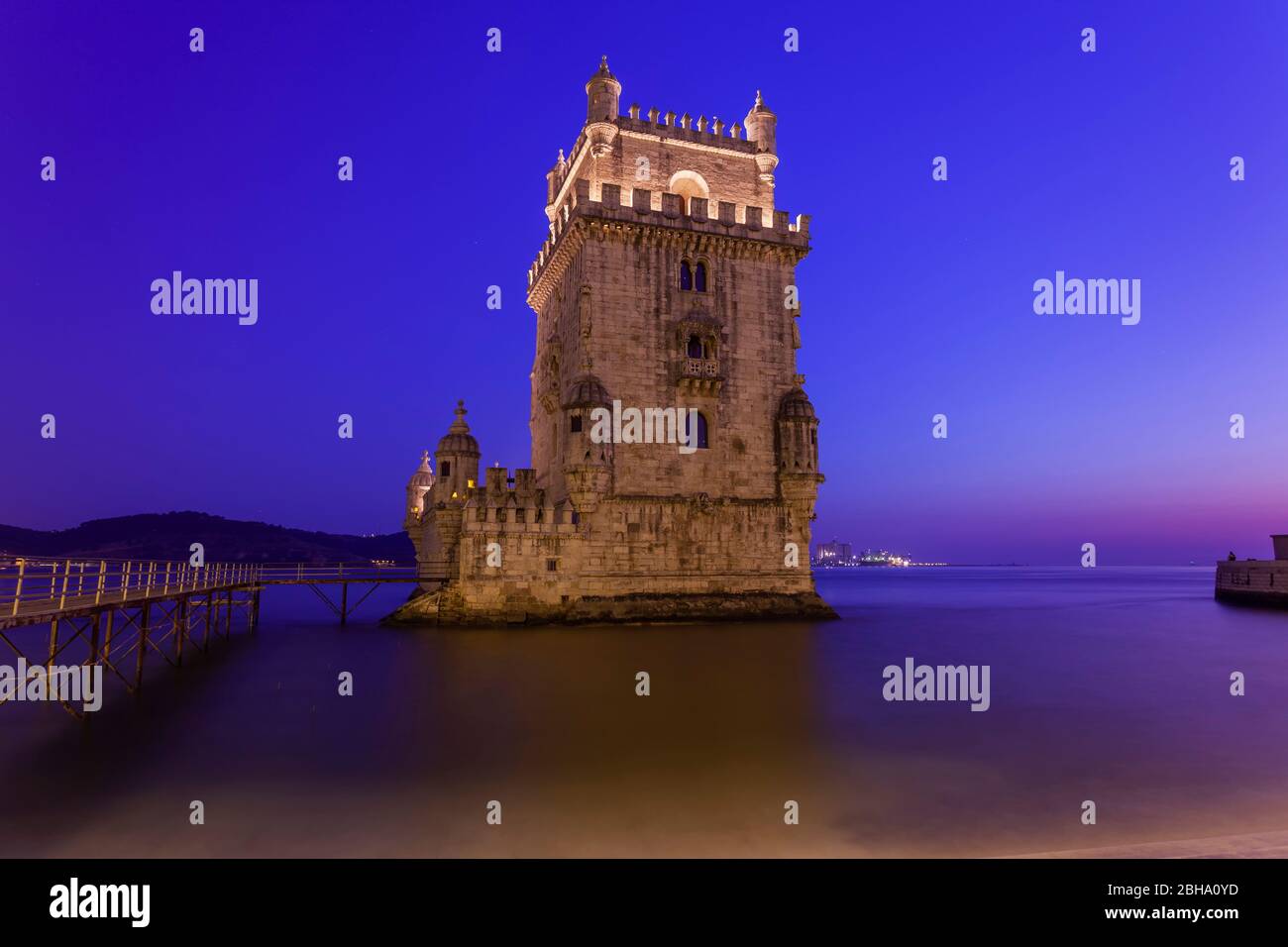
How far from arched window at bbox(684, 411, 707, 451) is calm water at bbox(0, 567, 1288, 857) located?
10.2 m

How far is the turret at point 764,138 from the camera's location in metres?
34.7

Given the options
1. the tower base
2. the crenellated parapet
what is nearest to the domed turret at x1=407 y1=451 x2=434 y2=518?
the tower base

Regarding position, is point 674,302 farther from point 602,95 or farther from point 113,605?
point 113,605

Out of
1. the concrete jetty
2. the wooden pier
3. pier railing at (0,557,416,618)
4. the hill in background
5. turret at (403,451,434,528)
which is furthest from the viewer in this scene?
the hill in background

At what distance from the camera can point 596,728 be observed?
14.2 metres

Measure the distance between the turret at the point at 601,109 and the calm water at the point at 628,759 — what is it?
2239 cm

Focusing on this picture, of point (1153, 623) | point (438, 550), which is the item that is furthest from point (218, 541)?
point (1153, 623)

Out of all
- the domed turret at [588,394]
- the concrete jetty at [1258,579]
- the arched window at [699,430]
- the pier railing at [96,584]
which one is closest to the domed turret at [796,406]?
the arched window at [699,430]

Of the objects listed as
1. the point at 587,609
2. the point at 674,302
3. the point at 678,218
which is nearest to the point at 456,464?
the point at 587,609

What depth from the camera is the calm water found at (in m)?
8.88

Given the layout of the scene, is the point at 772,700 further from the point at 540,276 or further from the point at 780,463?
the point at 540,276
